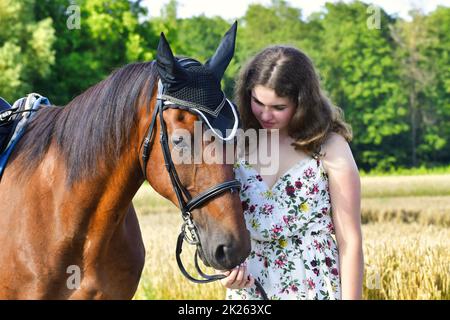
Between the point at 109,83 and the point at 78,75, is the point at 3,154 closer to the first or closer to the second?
the point at 109,83

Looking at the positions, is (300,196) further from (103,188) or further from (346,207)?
(103,188)

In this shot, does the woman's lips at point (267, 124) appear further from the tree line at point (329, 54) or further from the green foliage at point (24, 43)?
the green foliage at point (24, 43)

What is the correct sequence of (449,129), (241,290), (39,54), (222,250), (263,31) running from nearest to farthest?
1. (222,250)
2. (241,290)
3. (39,54)
4. (449,129)
5. (263,31)

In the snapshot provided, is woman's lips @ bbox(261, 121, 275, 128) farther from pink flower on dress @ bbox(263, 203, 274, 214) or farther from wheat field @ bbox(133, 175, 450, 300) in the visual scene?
wheat field @ bbox(133, 175, 450, 300)

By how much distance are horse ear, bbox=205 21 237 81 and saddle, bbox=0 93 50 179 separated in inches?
53.3

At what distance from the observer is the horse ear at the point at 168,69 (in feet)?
10.2

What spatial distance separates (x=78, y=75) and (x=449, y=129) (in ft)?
79.2

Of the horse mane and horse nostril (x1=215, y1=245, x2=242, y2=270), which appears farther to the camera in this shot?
the horse mane

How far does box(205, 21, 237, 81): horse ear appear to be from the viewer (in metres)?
3.35

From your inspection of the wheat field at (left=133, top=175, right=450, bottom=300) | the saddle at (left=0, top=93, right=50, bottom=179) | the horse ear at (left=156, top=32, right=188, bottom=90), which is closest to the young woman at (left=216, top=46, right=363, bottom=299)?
the horse ear at (left=156, top=32, right=188, bottom=90)

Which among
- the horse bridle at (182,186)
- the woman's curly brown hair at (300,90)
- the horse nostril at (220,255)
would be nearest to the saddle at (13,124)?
the horse bridle at (182,186)

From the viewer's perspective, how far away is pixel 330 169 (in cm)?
347

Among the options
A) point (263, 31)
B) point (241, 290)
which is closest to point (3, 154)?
point (241, 290)

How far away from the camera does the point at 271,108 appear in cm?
349
